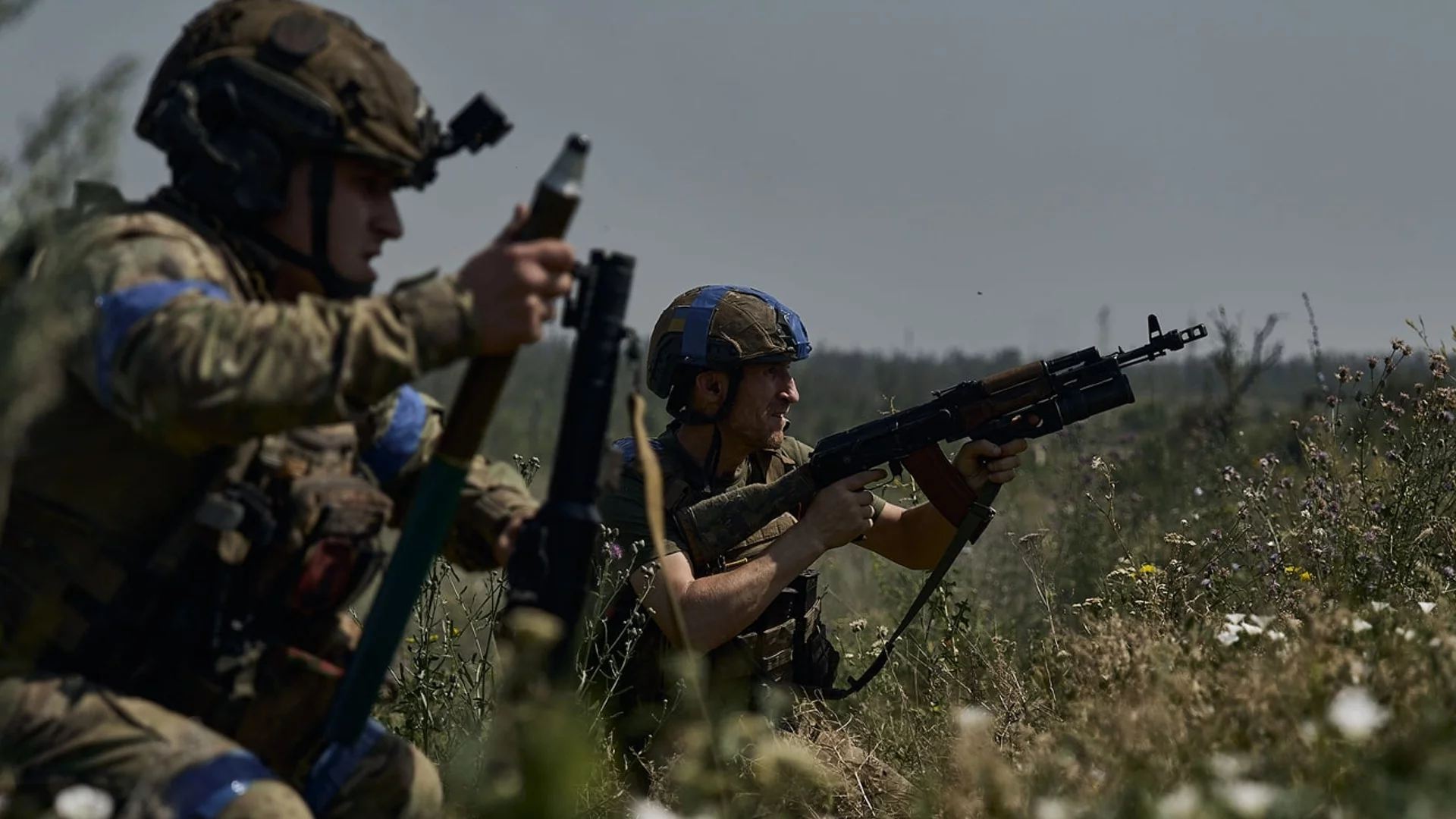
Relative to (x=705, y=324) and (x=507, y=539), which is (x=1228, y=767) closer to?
(x=507, y=539)

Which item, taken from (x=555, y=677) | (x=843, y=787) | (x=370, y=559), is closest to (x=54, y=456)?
(x=370, y=559)

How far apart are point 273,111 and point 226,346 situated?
25.6 inches

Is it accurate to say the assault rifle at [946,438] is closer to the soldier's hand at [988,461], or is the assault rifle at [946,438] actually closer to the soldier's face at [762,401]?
the soldier's hand at [988,461]

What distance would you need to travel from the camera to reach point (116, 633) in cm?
277

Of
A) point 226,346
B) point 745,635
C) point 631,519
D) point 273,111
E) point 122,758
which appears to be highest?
point 273,111

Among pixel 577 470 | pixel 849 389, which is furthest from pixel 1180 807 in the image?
pixel 849 389

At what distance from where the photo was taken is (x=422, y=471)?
3.41 meters

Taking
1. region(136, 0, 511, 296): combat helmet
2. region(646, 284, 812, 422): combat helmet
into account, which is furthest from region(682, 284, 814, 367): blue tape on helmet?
region(136, 0, 511, 296): combat helmet

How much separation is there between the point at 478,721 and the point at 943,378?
261 ft

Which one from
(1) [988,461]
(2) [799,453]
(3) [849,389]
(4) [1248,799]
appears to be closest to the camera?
(4) [1248,799]

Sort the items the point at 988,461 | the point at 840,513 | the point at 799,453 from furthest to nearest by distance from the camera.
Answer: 1. the point at 799,453
2. the point at 988,461
3. the point at 840,513

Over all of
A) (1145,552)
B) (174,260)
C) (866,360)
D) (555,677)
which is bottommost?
(866,360)

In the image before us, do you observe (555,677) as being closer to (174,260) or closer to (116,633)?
(116,633)

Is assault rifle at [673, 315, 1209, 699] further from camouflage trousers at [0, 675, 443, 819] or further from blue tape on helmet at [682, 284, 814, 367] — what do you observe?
camouflage trousers at [0, 675, 443, 819]
